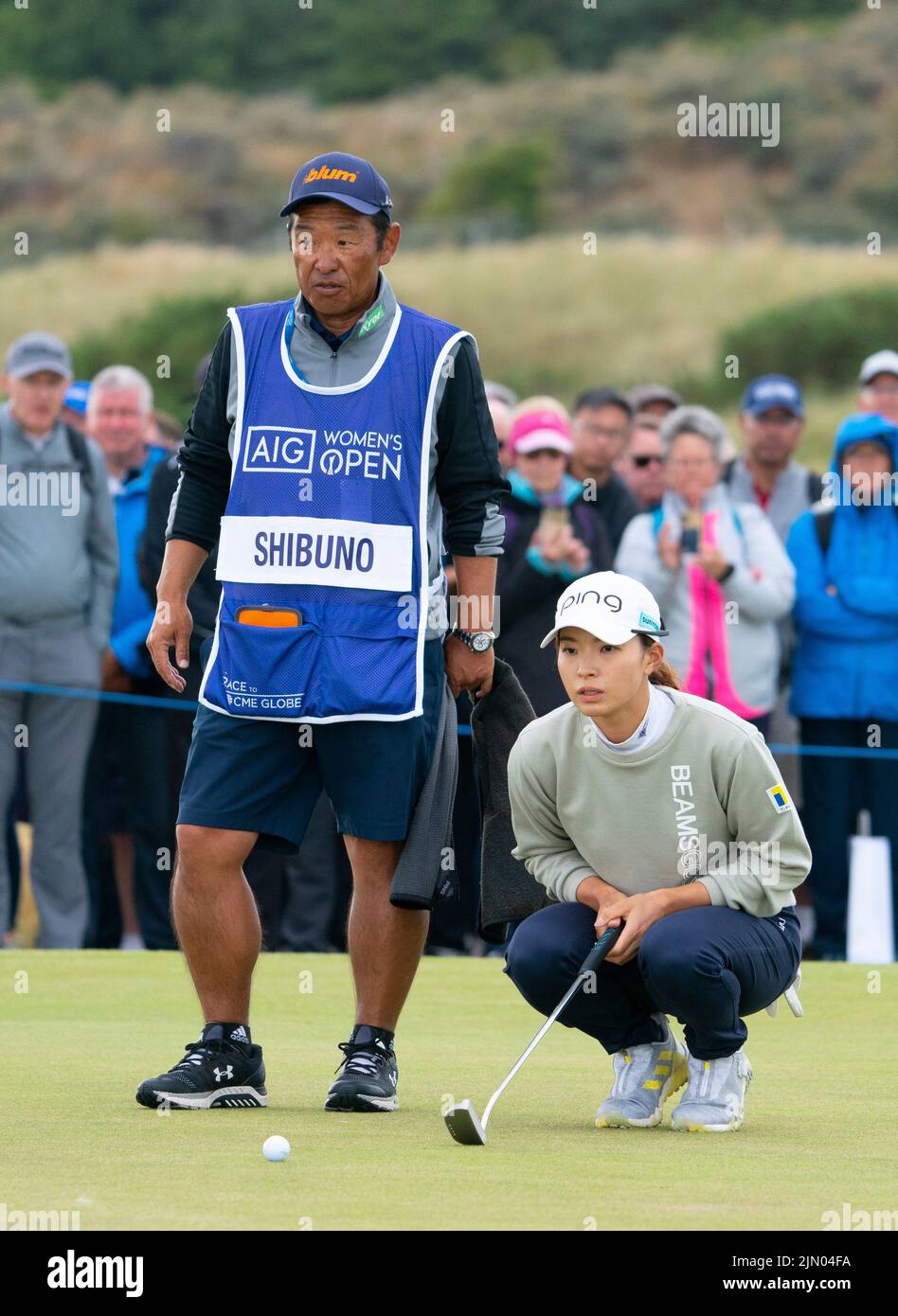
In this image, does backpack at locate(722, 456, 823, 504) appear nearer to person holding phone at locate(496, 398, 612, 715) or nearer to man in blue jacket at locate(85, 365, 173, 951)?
person holding phone at locate(496, 398, 612, 715)

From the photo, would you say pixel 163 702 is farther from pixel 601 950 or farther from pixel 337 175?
pixel 601 950

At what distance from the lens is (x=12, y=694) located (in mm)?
11539

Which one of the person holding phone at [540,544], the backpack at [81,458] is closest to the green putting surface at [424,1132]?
the person holding phone at [540,544]

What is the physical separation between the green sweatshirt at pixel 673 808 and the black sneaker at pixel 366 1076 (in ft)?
2.08

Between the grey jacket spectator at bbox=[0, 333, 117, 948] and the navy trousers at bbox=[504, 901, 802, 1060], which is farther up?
the grey jacket spectator at bbox=[0, 333, 117, 948]

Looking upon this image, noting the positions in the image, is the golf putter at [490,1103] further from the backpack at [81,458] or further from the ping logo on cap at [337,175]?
the backpack at [81,458]

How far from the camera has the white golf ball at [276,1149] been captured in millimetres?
5438

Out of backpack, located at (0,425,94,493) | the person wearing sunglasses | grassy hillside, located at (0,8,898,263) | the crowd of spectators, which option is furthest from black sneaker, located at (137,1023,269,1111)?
grassy hillside, located at (0,8,898,263)

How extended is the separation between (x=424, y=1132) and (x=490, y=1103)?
9.2 inches

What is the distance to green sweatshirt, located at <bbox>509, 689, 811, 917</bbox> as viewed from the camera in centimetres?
621

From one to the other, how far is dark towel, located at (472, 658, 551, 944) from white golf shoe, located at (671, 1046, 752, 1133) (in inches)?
26.9

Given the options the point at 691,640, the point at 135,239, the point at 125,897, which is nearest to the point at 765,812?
the point at 691,640

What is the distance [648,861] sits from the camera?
6.32m

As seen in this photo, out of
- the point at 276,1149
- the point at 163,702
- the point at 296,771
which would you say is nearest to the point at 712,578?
the point at 163,702
